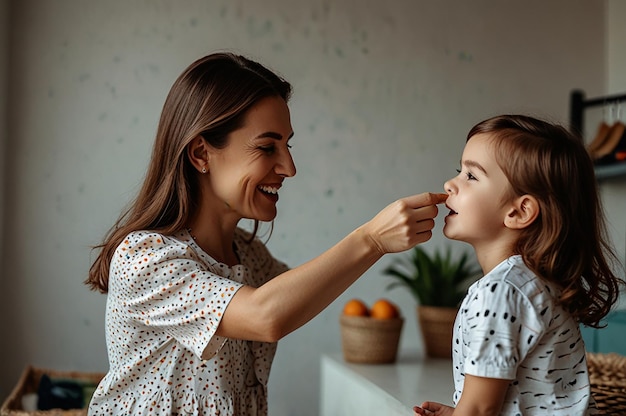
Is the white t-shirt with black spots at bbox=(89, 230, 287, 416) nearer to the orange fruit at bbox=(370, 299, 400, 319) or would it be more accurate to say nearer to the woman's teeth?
the woman's teeth

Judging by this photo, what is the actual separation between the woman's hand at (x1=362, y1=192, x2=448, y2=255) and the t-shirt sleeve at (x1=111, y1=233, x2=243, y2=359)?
263mm

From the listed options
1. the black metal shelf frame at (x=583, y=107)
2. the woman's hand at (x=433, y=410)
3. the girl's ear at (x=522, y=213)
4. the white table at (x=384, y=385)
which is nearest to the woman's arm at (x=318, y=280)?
the girl's ear at (x=522, y=213)

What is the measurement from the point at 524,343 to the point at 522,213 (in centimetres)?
24

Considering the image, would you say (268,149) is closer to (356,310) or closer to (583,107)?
(356,310)

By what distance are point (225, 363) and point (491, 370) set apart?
22.9 inches

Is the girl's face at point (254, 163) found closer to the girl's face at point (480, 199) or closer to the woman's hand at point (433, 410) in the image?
the girl's face at point (480, 199)

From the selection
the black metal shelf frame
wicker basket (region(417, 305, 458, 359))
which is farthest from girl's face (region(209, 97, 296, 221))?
the black metal shelf frame

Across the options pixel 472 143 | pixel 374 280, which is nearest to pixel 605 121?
pixel 374 280

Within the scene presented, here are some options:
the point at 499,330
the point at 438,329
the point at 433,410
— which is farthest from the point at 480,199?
the point at 438,329

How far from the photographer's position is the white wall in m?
2.86

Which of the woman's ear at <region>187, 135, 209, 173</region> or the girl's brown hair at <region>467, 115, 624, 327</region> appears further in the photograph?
the woman's ear at <region>187, 135, 209, 173</region>

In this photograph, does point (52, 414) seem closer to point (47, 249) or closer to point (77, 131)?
point (47, 249)

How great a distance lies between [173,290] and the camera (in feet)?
4.24

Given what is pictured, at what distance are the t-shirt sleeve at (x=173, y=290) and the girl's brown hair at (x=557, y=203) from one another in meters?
0.52
